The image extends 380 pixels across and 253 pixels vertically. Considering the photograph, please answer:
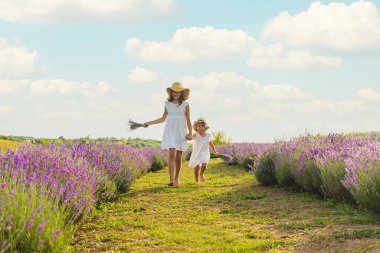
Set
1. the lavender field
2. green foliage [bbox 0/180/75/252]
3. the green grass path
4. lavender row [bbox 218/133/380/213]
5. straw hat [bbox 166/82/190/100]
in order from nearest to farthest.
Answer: green foliage [bbox 0/180/75/252] → the lavender field → the green grass path → lavender row [bbox 218/133/380/213] → straw hat [bbox 166/82/190/100]

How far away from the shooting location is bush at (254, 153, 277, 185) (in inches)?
380

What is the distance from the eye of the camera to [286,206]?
23.2 feet

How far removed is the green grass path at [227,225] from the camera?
186 inches

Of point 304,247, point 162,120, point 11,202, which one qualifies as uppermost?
point 162,120

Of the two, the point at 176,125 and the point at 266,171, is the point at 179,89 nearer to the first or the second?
the point at 176,125

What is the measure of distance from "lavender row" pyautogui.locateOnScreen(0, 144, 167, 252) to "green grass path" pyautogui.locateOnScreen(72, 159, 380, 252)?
1.24 ft

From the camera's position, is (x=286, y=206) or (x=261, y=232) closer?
(x=261, y=232)

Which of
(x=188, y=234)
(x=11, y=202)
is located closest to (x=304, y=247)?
(x=188, y=234)

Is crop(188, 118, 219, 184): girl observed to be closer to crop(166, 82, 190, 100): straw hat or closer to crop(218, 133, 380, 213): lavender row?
crop(166, 82, 190, 100): straw hat

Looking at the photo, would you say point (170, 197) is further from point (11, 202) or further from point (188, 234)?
point (11, 202)

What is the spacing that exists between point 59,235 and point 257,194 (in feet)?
16.4

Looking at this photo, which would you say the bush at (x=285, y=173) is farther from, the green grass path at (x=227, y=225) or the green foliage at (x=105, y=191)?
the green foliage at (x=105, y=191)

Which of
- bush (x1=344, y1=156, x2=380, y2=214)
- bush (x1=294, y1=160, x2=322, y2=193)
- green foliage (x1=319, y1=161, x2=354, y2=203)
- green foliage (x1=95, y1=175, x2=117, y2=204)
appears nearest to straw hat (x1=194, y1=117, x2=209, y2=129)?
bush (x1=294, y1=160, x2=322, y2=193)

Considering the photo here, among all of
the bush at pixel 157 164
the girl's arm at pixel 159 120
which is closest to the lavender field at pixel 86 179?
the girl's arm at pixel 159 120
